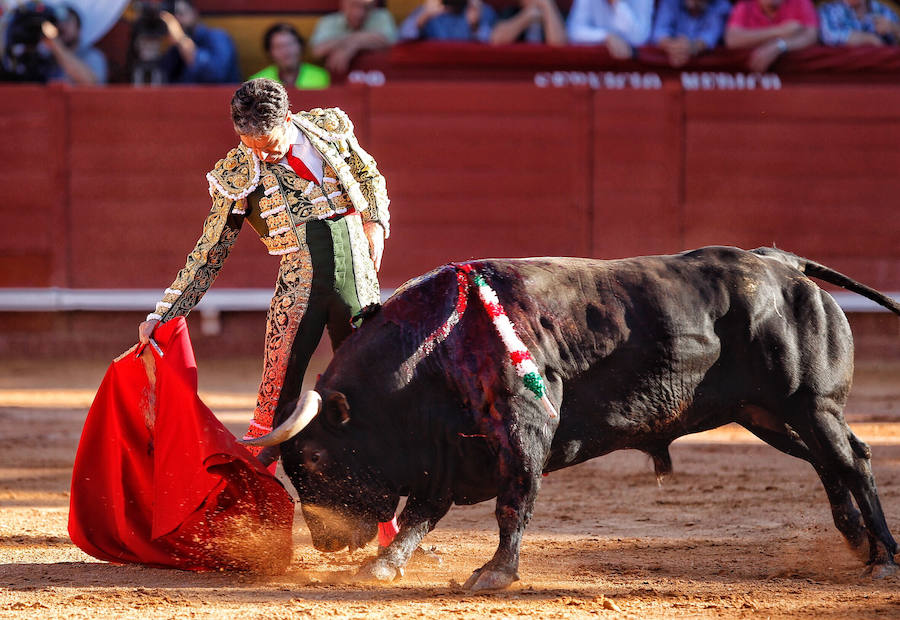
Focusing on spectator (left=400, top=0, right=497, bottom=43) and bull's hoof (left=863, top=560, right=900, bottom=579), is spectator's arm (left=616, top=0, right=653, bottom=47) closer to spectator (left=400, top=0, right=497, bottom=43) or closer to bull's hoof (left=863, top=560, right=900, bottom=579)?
spectator (left=400, top=0, right=497, bottom=43)

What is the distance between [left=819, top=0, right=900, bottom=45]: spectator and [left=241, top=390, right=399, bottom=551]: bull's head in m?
5.81

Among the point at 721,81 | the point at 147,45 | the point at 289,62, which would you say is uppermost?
the point at 147,45

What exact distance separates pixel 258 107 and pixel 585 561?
1.45 meters

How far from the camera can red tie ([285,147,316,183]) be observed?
3.12 m

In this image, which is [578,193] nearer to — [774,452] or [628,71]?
[628,71]

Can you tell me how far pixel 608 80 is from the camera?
7.66m

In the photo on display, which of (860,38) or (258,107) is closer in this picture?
(258,107)

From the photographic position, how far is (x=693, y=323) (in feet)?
9.98

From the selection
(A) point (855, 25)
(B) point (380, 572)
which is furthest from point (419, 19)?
(B) point (380, 572)

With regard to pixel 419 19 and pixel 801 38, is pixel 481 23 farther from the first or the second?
pixel 801 38

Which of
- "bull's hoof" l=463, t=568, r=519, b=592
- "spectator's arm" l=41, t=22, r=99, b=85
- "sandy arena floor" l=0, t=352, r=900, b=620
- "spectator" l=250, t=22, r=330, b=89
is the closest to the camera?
"sandy arena floor" l=0, t=352, r=900, b=620

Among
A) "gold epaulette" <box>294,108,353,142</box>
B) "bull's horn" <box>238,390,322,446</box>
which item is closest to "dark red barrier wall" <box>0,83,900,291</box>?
"gold epaulette" <box>294,108,353,142</box>

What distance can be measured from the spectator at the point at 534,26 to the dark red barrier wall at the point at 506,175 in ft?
1.04

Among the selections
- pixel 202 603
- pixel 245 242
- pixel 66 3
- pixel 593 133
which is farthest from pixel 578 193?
pixel 202 603
